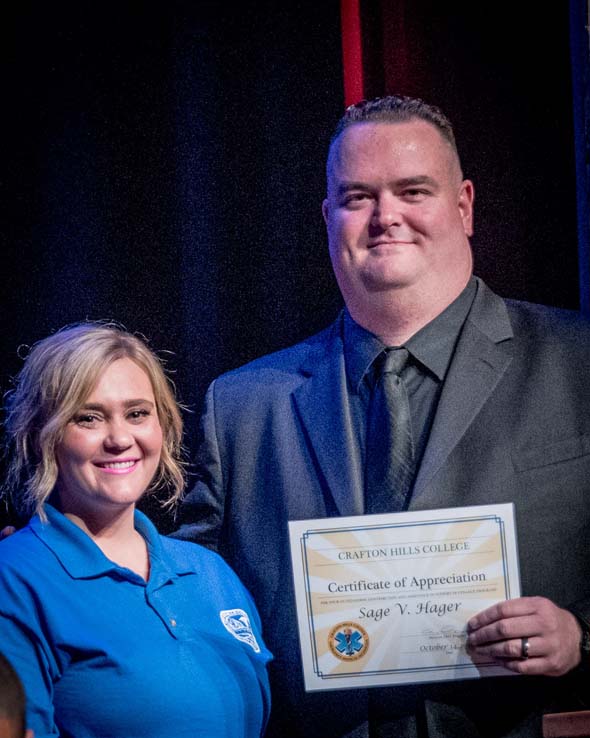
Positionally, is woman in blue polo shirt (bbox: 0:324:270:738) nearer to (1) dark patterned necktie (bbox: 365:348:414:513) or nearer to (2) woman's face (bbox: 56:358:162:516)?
(2) woman's face (bbox: 56:358:162:516)

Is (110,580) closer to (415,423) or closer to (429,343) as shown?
(415,423)

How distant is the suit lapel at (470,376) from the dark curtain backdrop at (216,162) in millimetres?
177

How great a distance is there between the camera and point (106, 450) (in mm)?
1877

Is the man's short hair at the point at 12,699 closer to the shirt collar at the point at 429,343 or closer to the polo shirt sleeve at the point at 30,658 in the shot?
the polo shirt sleeve at the point at 30,658

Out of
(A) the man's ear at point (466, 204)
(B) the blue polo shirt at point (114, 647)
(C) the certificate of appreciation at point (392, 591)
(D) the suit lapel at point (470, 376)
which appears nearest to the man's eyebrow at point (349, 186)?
(A) the man's ear at point (466, 204)

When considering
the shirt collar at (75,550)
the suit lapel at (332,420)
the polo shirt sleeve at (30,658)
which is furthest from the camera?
the suit lapel at (332,420)

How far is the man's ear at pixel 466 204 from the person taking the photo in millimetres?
2111

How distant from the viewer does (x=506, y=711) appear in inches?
76.4

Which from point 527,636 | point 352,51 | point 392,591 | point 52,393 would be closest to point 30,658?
point 52,393

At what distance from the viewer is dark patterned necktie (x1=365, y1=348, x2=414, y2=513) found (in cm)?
198

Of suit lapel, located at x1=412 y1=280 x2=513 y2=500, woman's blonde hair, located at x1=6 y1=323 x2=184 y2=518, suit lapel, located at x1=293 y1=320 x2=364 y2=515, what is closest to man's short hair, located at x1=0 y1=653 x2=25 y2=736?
woman's blonde hair, located at x1=6 y1=323 x2=184 y2=518

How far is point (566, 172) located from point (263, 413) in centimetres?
89

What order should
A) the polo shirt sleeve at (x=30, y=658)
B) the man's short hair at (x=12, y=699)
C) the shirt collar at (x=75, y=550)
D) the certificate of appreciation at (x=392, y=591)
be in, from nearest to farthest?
1. the man's short hair at (x=12, y=699)
2. the polo shirt sleeve at (x=30, y=658)
3. the shirt collar at (x=75, y=550)
4. the certificate of appreciation at (x=392, y=591)

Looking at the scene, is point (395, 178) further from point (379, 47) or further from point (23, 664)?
point (23, 664)
